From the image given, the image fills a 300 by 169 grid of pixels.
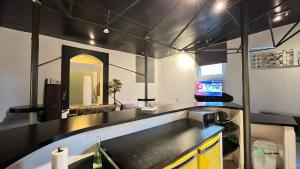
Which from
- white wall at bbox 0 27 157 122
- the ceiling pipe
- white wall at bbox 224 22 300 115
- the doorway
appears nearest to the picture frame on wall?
white wall at bbox 224 22 300 115

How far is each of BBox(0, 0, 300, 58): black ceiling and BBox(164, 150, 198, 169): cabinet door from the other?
62.6 inches

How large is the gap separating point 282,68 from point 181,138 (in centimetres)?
441

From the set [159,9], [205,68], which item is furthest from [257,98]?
[159,9]

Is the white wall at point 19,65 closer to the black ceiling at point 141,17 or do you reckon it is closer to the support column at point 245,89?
the black ceiling at point 141,17

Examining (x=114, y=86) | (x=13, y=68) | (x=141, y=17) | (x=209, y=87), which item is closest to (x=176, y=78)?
(x=209, y=87)

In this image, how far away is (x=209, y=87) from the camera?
540 centimetres

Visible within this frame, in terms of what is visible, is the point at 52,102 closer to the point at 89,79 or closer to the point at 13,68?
the point at 13,68

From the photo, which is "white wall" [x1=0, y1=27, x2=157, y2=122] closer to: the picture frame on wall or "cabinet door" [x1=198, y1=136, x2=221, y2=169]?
"cabinet door" [x1=198, y1=136, x2=221, y2=169]

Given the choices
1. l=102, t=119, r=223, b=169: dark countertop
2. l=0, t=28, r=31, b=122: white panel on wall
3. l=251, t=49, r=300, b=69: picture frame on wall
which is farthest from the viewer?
l=251, t=49, r=300, b=69: picture frame on wall

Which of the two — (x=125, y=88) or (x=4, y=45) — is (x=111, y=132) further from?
(x=125, y=88)

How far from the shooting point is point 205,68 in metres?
5.88

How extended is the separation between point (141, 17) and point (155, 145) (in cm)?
293

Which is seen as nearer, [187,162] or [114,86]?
[187,162]

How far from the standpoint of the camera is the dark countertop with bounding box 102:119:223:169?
0.99m
